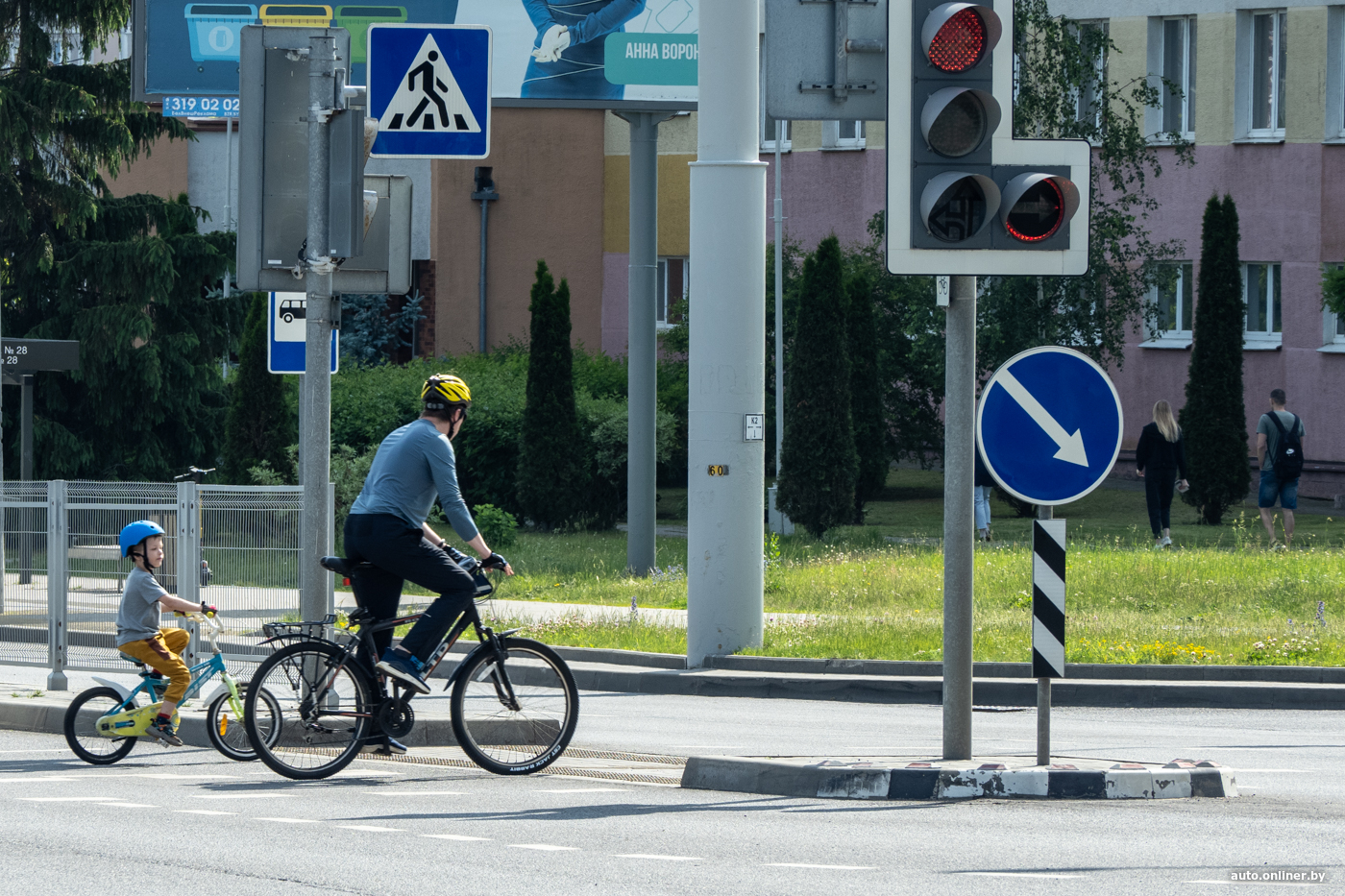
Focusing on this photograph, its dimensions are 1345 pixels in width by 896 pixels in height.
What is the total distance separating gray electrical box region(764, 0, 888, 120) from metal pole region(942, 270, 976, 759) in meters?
1.19

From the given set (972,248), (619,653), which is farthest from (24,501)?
(972,248)

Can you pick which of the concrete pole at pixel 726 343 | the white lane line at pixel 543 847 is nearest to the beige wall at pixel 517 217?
the concrete pole at pixel 726 343

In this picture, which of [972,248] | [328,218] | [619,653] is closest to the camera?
[972,248]

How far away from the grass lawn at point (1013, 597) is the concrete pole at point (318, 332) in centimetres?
429

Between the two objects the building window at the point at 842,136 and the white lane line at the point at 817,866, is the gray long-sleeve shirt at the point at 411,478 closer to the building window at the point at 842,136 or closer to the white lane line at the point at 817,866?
the white lane line at the point at 817,866

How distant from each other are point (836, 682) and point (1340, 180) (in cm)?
2306

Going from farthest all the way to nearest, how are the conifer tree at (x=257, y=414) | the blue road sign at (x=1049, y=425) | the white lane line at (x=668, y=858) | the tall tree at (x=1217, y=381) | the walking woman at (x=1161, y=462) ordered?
1. the conifer tree at (x=257, y=414)
2. the tall tree at (x=1217, y=381)
3. the walking woman at (x=1161, y=462)
4. the blue road sign at (x=1049, y=425)
5. the white lane line at (x=668, y=858)

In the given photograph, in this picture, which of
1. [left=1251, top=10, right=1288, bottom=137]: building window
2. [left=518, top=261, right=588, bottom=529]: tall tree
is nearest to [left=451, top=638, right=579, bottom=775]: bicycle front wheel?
[left=518, top=261, right=588, bottom=529]: tall tree

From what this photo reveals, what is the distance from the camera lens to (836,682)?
12125 millimetres

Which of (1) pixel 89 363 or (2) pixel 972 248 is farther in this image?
(1) pixel 89 363

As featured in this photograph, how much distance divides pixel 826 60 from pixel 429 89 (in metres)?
2.54

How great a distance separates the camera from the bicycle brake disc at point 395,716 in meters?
8.41

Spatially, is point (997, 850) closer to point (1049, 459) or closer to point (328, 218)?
point (1049, 459)

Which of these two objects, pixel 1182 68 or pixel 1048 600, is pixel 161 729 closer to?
pixel 1048 600
